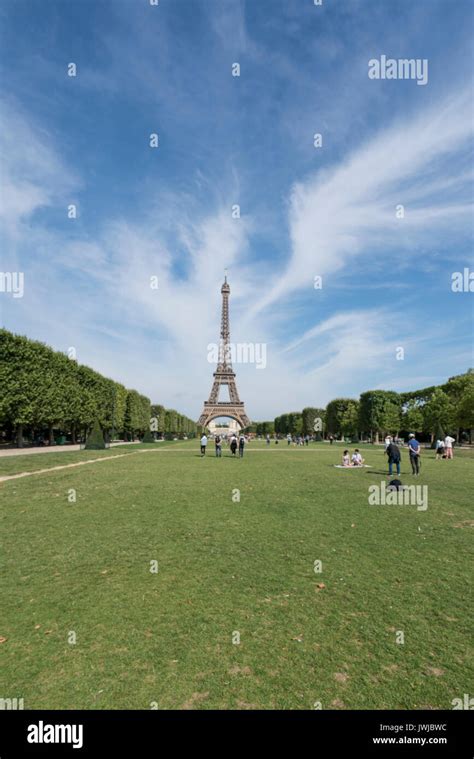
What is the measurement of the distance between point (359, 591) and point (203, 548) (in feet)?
10.6

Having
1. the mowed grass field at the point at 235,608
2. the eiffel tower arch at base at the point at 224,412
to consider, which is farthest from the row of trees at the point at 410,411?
the mowed grass field at the point at 235,608

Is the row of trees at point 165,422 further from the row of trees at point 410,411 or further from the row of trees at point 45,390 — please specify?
the row of trees at point 410,411

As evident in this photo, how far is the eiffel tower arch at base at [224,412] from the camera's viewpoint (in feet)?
334

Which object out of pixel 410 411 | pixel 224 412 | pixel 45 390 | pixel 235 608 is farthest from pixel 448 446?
pixel 224 412

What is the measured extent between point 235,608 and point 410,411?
79.4 m

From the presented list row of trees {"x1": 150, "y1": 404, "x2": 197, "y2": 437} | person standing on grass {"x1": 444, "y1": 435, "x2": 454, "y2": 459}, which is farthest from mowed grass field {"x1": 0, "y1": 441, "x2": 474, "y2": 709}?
row of trees {"x1": 150, "y1": 404, "x2": 197, "y2": 437}

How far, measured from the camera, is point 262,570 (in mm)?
6641

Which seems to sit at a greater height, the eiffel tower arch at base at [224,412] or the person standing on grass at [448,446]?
the eiffel tower arch at base at [224,412]

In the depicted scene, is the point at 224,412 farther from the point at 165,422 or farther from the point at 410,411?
the point at 410,411

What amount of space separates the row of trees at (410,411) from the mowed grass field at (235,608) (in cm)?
5670

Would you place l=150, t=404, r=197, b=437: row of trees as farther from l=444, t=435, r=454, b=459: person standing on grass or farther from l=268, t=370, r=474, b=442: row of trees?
l=444, t=435, r=454, b=459: person standing on grass

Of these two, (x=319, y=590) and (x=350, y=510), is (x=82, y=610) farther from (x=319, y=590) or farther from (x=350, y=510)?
(x=350, y=510)

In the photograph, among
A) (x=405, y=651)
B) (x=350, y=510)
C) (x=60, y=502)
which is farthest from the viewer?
(x=60, y=502)
